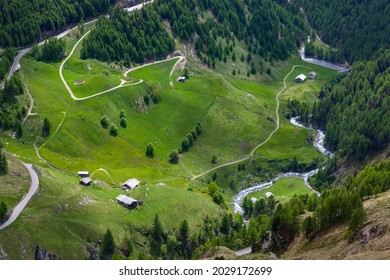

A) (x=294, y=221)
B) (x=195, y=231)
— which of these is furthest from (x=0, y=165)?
(x=294, y=221)

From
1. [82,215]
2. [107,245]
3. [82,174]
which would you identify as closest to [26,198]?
[82,215]

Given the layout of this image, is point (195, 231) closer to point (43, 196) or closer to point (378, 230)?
point (43, 196)

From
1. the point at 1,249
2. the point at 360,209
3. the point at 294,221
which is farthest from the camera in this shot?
the point at 294,221

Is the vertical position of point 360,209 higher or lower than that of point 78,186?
higher

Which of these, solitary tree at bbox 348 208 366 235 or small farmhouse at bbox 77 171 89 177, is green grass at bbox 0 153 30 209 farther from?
solitary tree at bbox 348 208 366 235

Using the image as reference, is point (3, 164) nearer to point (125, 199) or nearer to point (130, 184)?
point (125, 199)

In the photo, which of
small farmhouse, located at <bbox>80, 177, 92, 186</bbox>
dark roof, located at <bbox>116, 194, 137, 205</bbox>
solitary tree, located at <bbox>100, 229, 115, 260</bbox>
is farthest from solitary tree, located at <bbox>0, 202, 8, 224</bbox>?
dark roof, located at <bbox>116, 194, 137, 205</bbox>

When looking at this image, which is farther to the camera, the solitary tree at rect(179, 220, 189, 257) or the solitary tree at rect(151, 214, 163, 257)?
the solitary tree at rect(179, 220, 189, 257)
